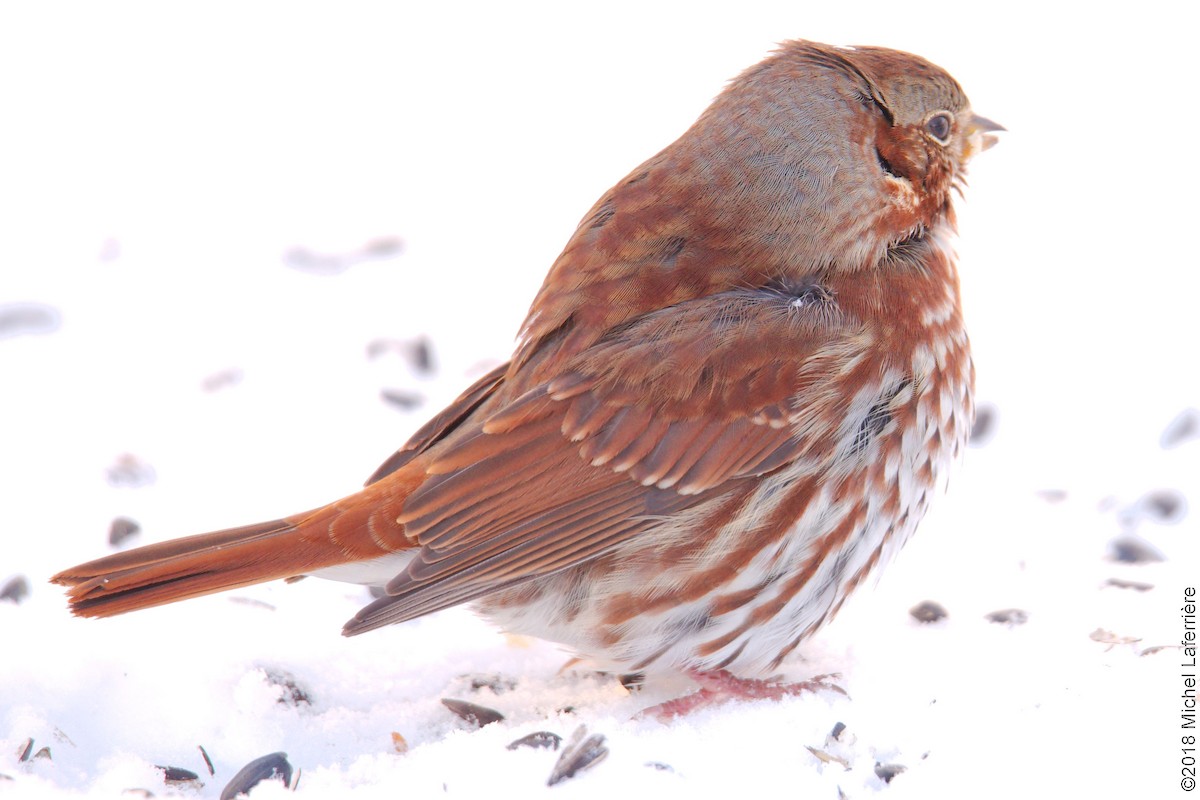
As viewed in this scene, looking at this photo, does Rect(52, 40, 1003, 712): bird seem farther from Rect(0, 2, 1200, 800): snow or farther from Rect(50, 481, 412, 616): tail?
Rect(0, 2, 1200, 800): snow

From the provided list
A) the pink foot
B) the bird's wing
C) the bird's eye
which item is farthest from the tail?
the bird's eye

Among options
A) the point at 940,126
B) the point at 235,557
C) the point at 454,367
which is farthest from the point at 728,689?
the point at 454,367

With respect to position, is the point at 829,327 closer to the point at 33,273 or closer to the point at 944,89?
the point at 944,89

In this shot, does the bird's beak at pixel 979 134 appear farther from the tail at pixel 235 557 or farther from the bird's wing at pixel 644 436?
the tail at pixel 235 557

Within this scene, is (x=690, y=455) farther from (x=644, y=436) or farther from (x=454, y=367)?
(x=454, y=367)

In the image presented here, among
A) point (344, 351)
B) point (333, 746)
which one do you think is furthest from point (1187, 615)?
point (344, 351)
